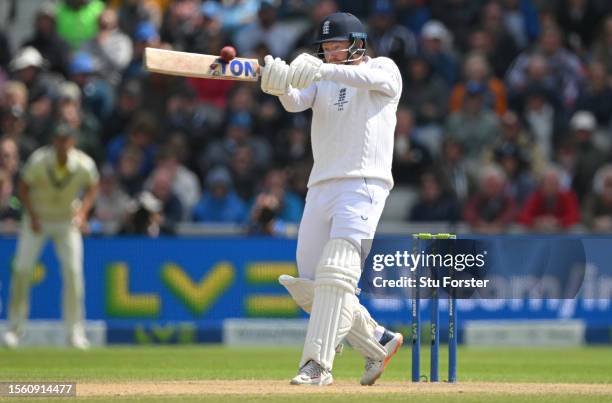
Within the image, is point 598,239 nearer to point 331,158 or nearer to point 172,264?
point 172,264

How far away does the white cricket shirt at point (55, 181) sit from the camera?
49.1 ft

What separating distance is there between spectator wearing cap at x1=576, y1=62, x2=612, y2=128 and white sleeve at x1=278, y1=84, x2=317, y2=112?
9.08m

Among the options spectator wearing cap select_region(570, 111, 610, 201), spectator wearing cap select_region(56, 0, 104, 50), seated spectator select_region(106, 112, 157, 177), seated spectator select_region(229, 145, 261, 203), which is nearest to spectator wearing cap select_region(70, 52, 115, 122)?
seated spectator select_region(106, 112, 157, 177)

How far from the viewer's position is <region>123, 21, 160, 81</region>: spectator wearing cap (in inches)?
718

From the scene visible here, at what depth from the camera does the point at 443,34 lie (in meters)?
18.2

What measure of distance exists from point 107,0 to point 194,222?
4814 mm

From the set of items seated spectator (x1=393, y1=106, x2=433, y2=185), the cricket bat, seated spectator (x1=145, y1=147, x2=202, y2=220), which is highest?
seated spectator (x1=393, y1=106, x2=433, y2=185)

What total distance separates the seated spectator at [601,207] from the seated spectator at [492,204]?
863 mm

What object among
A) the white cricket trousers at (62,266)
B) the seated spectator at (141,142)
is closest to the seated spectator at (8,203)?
the white cricket trousers at (62,266)

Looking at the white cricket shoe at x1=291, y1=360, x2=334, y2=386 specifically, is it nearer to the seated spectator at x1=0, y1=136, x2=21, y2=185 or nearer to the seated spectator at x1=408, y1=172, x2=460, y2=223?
the seated spectator at x1=408, y1=172, x2=460, y2=223

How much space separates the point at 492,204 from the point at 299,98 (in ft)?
25.7

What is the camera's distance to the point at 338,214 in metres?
8.73

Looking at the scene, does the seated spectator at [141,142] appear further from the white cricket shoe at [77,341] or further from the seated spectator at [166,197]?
the white cricket shoe at [77,341]

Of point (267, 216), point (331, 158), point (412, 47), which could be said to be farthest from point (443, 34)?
point (331, 158)
